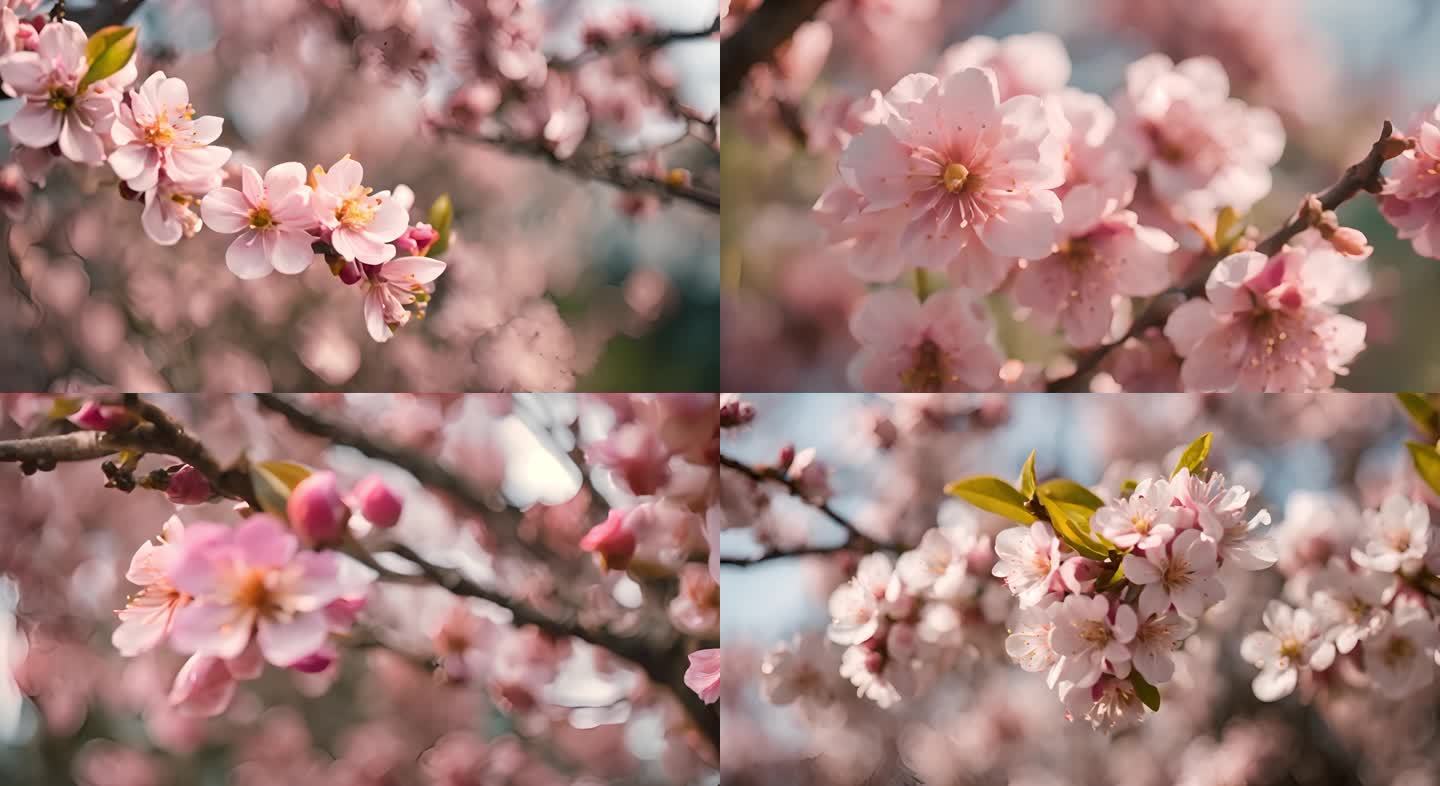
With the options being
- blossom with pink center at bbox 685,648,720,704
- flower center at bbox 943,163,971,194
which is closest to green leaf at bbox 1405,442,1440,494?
flower center at bbox 943,163,971,194

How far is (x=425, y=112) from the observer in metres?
1.16

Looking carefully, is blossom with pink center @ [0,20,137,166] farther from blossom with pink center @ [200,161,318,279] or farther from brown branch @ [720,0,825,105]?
brown branch @ [720,0,825,105]

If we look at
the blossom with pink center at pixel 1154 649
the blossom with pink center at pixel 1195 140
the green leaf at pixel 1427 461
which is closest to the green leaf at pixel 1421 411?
the green leaf at pixel 1427 461

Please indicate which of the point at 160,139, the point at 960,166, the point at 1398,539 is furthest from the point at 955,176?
the point at 160,139

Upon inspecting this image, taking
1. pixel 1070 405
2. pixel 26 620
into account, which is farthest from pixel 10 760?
pixel 1070 405

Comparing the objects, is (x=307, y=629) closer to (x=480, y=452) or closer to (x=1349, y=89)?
(x=480, y=452)

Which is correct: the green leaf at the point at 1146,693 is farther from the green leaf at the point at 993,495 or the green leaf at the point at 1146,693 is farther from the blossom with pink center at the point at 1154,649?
the green leaf at the point at 993,495

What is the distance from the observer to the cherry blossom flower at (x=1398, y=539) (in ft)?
3.84

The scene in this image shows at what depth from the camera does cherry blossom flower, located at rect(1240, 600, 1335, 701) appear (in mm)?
1194

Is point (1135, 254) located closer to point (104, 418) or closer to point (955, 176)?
point (955, 176)

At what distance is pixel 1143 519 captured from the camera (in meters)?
1.01

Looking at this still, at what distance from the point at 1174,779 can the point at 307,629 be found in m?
0.92

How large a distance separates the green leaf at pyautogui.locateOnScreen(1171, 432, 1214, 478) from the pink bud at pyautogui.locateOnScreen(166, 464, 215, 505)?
96 centimetres

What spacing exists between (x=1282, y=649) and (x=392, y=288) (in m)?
1.02
